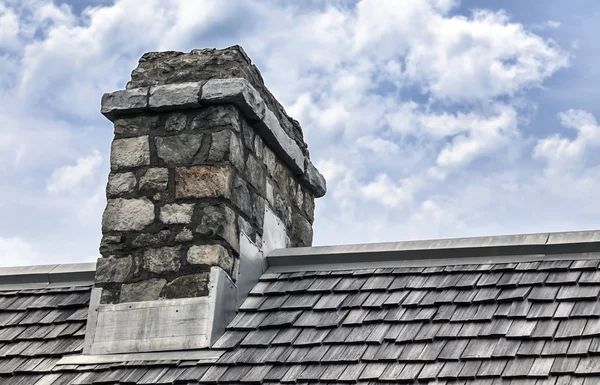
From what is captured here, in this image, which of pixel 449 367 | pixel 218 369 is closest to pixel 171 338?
pixel 218 369

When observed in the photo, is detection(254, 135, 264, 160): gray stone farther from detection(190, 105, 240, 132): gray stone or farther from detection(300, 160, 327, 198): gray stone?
detection(300, 160, 327, 198): gray stone

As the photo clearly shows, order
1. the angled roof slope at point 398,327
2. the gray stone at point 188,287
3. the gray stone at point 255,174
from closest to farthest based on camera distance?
the angled roof slope at point 398,327 < the gray stone at point 188,287 < the gray stone at point 255,174

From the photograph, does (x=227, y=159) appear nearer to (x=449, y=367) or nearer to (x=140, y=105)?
(x=140, y=105)

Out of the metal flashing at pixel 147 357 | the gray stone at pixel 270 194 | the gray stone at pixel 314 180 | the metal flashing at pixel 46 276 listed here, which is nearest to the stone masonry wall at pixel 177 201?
the gray stone at pixel 270 194

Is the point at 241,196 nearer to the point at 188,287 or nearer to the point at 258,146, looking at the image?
the point at 258,146

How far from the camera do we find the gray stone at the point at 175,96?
5863mm

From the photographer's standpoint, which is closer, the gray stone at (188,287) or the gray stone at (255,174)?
the gray stone at (188,287)

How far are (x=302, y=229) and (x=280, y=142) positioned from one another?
795 mm

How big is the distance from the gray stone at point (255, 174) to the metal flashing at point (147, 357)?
1161 millimetres

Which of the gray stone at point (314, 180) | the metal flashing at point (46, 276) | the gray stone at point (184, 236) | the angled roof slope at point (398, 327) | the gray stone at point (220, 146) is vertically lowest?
the angled roof slope at point (398, 327)

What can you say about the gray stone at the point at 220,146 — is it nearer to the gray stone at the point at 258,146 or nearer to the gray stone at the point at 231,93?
the gray stone at the point at 231,93

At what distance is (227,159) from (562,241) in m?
1.87

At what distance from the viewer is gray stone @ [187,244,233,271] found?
18.1 ft

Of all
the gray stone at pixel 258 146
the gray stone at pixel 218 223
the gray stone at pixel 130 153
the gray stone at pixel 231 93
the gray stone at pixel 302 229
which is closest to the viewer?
the gray stone at pixel 218 223
